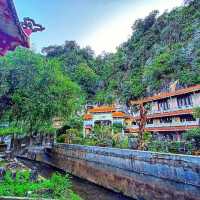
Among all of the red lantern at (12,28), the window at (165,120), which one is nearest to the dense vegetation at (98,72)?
the window at (165,120)

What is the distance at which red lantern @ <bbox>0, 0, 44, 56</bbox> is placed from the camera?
398 centimetres

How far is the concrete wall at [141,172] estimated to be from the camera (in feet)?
42.2

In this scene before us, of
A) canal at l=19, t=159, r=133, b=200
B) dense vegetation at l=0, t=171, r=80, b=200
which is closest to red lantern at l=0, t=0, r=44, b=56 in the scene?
dense vegetation at l=0, t=171, r=80, b=200

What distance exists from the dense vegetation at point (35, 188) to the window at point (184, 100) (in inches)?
830

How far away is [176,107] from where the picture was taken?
103 ft

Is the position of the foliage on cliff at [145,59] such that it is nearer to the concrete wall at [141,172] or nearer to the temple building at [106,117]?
the temple building at [106,117]

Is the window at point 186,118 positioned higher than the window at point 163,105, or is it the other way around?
the window at point 163,105

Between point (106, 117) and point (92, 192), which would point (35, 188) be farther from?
point (106, 117)

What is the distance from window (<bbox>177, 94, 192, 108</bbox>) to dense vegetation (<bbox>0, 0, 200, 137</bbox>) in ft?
13.0

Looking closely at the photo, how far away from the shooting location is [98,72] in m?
66.8

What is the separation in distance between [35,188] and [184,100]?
75.8 feet

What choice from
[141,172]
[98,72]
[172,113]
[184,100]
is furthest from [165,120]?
[98,72]

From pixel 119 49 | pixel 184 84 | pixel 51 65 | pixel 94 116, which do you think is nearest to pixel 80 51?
pixel 119 49

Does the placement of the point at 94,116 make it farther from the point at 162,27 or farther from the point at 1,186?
the point at 1,186
